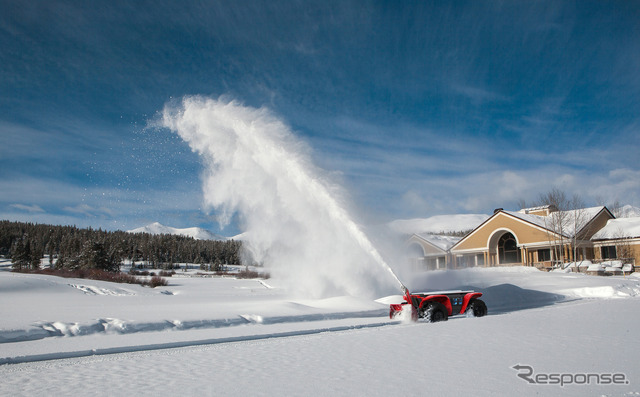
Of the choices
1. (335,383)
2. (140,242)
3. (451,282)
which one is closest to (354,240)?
(451,282)

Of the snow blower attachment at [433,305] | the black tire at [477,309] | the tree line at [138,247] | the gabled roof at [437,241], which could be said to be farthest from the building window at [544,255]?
the tree line at [138,247]

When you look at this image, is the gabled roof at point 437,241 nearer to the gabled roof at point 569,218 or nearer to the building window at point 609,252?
the gabled roof at point 569,218

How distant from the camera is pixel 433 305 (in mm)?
13422

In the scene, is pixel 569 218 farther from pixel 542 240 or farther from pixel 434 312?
pixel 434 312

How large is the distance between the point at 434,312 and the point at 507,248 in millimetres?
42057

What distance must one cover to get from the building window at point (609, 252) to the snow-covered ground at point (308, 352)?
111 feet

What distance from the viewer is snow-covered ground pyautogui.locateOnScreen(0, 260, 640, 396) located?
5.91m

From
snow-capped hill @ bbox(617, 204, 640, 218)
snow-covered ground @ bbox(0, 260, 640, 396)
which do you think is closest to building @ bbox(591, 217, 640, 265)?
snow-capped hill @ bbox(617, 204, 640, 218)

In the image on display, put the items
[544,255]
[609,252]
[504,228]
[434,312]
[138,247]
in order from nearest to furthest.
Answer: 1. [434,312]
2. [609,252]
3. [544,255]
4. [504,228]
5. [138,247]

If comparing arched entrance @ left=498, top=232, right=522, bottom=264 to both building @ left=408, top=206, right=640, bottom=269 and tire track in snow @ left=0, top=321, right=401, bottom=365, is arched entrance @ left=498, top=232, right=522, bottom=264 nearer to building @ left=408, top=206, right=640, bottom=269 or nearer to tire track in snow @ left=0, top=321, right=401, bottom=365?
building @ left=408, top=206, right=640, bottom=269

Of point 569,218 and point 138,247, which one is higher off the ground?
point 569,218

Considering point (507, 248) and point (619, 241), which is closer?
point (619, 241)

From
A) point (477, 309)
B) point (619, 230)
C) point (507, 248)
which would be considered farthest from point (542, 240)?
point (477, 309)

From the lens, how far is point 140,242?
141 m
